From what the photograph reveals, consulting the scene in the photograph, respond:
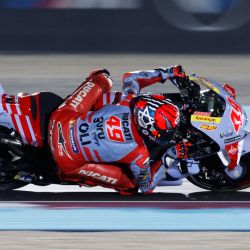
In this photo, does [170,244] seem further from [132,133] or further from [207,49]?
[207,49]

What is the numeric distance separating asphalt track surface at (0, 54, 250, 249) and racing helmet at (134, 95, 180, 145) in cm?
79

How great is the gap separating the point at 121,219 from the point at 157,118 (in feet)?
2.87

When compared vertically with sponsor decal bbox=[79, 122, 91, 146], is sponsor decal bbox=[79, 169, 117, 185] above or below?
below

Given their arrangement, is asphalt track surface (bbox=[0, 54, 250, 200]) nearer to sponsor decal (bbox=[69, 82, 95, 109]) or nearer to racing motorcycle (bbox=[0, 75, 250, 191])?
racing motorcycle (bbox=[0, 75, 250, 191])

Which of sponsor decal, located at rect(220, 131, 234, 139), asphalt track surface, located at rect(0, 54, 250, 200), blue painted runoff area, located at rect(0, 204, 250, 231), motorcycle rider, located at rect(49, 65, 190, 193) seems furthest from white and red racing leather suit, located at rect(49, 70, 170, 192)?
asphalt track surface, located at rect(0, 54, 250, 200)

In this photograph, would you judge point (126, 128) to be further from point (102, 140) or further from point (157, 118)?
point (157, 118)

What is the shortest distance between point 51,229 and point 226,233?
4.46 feet

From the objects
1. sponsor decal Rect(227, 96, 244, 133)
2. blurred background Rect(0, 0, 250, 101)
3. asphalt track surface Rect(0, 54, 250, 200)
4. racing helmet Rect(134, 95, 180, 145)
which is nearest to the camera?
racing helmet Rect(134, 95, 180, 145)

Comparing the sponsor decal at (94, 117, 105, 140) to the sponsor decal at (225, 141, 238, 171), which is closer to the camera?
the sponsor decal at (94, 117, 105, 140)

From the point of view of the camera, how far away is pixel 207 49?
58.6 ft

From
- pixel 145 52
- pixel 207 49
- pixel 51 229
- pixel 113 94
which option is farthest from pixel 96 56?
pixel 51 229

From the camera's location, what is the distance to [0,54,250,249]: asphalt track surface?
24.7 feet

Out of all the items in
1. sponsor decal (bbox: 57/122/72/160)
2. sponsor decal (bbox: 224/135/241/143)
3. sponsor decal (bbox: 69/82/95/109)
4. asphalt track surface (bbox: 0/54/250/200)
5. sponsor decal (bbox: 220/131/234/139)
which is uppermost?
sponsor decal (bbox: 69/82/95/109)

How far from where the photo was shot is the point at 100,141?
8.73 metres
